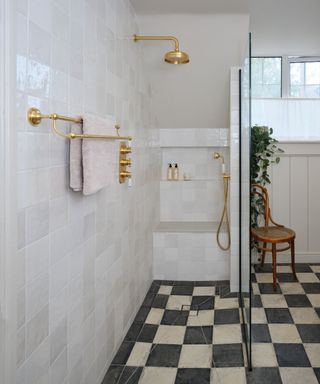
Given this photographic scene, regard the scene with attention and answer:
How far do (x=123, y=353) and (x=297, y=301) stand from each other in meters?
1.53

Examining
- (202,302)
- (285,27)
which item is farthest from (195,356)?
(285,27)

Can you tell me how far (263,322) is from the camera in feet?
8.68

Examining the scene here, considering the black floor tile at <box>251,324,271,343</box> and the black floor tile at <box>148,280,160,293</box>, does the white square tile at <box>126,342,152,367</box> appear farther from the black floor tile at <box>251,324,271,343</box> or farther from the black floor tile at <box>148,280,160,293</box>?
the black floor tile at <box>148,280,160,293</box>

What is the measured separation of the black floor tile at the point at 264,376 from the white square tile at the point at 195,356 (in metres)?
0.23

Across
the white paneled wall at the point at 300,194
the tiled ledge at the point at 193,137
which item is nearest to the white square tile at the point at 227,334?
the white paneled wall at the point at 300,194

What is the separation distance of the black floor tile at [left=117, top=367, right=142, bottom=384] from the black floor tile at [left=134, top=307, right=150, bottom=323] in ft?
1.99

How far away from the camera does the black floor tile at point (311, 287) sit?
3193mm

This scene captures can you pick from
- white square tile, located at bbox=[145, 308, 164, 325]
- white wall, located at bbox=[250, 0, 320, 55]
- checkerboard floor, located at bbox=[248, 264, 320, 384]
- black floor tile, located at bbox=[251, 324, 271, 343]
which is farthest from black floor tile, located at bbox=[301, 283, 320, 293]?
white wall, located at bbox=[250, 0, 320, 55]

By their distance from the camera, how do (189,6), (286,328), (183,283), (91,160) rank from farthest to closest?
(183,283)
(189,6)
(286,328)
(91,160)

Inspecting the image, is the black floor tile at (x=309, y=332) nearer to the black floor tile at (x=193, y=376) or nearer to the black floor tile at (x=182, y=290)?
the black floor tile at (x=193, y=376)

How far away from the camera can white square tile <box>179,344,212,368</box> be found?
2092 mm

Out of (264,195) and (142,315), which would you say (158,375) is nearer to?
(142,315)

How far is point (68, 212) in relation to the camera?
4.93ft

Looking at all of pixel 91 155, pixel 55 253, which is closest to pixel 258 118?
pixel 91 155
